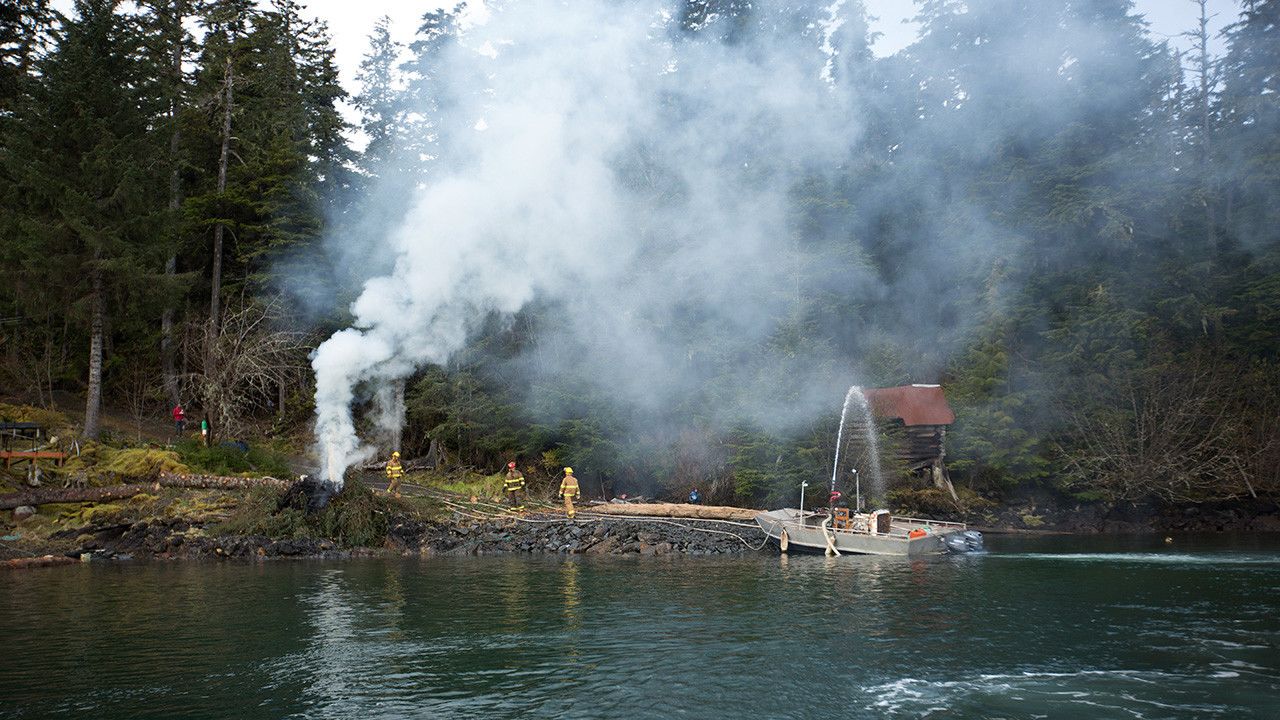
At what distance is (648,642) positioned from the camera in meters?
14.7

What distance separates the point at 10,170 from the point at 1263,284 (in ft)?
174

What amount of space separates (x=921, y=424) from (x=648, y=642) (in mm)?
27030

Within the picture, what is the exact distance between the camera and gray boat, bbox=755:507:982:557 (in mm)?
27672

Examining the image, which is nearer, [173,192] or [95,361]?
[95,361]

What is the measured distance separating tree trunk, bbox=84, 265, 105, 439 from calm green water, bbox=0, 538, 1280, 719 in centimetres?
997

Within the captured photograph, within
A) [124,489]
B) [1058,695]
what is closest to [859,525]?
[1058,695]

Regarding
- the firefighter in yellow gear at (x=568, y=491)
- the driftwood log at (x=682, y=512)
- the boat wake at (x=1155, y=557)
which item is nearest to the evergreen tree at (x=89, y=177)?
the firefighter in yellow gear at (x=568, y=491)

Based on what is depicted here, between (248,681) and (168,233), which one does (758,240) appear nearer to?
(168,233)

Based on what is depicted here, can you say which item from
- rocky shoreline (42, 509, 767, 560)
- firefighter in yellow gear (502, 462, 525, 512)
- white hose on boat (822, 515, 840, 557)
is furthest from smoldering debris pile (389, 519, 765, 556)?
white hose on boat (822, 515, 840, 557)

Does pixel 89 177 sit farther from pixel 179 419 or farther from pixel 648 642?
pixel 648 642

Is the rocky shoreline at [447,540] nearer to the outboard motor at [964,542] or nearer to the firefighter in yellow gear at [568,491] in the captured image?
the firefighter in yellow gear at [568,491]

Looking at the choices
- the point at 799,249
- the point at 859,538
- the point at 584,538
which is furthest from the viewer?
the point at 799,249

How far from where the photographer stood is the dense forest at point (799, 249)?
3453 cm

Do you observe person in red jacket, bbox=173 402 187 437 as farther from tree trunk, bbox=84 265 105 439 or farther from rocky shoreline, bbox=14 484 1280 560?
rocky shoreline, bbox=14 484 1280 560
